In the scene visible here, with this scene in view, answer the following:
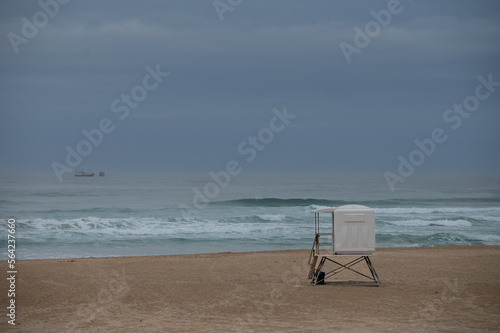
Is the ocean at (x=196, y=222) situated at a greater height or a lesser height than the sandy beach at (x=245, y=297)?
greater

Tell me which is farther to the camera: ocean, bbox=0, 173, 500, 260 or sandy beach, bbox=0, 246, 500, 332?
ocean, bbox=0, 173, 500, 260

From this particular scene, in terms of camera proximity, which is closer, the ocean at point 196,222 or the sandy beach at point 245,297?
the sandy beach at point 245,297

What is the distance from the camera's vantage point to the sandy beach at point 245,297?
7.97m

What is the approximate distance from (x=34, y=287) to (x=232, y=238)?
13643 mm

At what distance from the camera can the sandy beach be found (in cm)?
797

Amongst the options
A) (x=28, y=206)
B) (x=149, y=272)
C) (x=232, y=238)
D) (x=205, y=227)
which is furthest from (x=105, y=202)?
(x=149, y=272)

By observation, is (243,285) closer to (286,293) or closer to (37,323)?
(286,293)

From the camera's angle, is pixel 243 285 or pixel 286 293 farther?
pixel 243 285

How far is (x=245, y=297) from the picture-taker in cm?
999

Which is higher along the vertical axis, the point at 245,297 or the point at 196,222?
the point at 196,222

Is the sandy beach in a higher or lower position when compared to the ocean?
lower

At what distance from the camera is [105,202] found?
44.5 meters

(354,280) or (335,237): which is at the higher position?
(335,237)

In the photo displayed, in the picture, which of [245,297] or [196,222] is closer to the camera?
[245,297]
